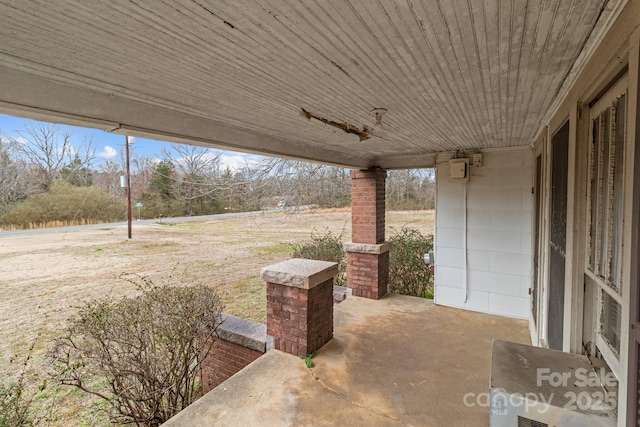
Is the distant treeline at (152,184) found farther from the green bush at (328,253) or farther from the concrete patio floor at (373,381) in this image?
the concrete patio floor at (373,381)

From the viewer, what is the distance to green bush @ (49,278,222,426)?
265 centimetres

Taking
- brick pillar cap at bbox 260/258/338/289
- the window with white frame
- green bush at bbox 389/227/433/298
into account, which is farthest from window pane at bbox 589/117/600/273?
green bush at bbox 389/227/433/298

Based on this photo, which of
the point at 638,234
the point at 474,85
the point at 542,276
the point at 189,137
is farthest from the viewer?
the point at 542,276

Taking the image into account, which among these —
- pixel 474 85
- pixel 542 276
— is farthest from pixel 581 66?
pixel 542 276

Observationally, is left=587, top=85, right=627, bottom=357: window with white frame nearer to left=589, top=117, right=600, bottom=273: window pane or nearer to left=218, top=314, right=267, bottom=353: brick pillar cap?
left=589, top=117, right=600, bottom=273: window pane

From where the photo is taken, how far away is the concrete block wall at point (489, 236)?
4.57 meters

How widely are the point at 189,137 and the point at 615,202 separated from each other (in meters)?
2.75

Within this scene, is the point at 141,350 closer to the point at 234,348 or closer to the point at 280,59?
the point at 234,348

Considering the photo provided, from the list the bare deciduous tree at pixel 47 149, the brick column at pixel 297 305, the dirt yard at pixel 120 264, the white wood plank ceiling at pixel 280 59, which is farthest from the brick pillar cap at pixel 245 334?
the bare deciduous tree at pixel 47 149

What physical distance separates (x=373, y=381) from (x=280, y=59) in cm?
298

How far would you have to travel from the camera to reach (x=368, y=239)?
18.1ft

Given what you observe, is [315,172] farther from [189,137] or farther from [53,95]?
[53,95]

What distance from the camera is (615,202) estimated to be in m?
1.26

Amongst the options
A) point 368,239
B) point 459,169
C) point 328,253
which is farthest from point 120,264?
point 459,169
